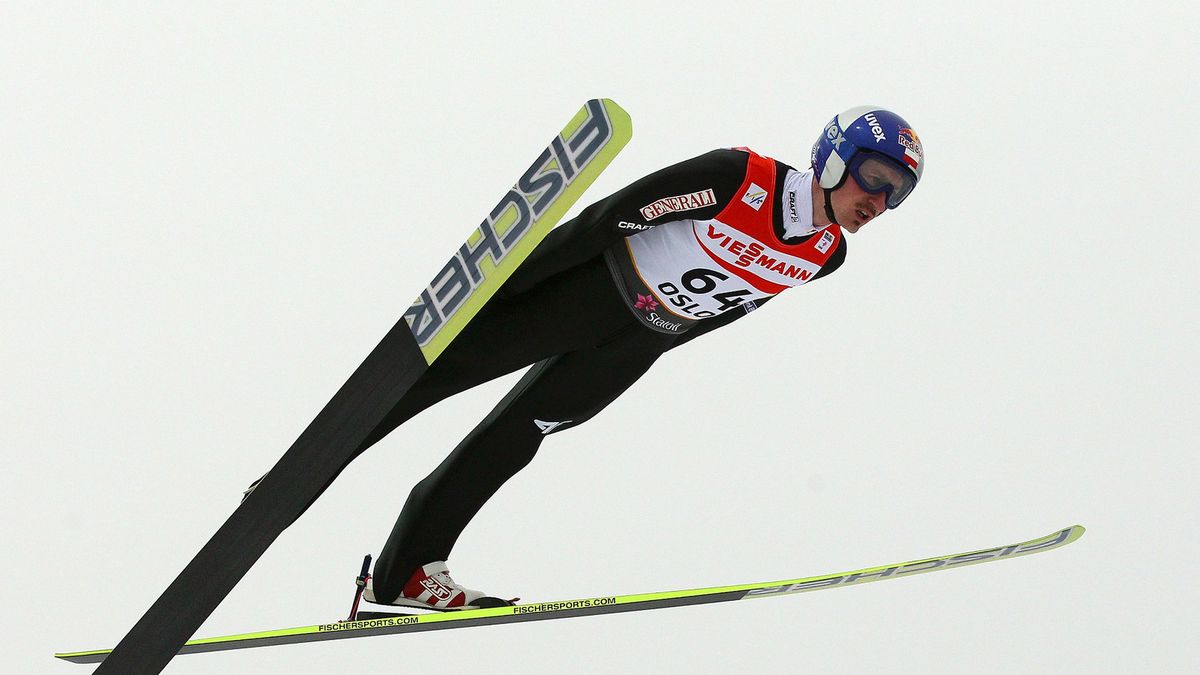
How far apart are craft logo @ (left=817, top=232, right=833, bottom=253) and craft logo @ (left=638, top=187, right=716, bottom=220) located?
32 cm

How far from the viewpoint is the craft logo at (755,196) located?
3346 mm

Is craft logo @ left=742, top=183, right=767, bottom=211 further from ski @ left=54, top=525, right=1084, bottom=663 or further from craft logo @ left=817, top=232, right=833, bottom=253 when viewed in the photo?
ski @ left=54, top=525, right=1084, bottom=663

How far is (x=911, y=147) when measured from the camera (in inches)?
128

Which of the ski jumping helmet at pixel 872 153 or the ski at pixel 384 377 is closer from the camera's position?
the ski at pixel 384 377

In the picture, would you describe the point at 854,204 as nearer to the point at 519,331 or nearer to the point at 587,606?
the point at 519,331

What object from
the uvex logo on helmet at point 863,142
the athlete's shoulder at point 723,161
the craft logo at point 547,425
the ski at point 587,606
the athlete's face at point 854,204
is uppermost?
the athlete's shoulder at point 723,161

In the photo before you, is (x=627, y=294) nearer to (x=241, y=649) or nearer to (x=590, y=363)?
(x=590, y=363)

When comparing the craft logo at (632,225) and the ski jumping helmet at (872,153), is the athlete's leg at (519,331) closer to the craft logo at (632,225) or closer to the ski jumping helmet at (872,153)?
the craft logo at (632,225)

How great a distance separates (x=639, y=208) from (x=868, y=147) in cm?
55

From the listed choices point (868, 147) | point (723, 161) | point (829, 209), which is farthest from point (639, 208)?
point (868, 147)

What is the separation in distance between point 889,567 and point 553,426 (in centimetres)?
107

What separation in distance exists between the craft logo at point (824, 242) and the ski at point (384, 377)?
92 centimetres

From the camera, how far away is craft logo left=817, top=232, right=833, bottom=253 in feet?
11.4

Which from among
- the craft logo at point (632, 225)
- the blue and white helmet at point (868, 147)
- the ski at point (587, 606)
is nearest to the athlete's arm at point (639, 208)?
the craft logo at point (632, 225)
